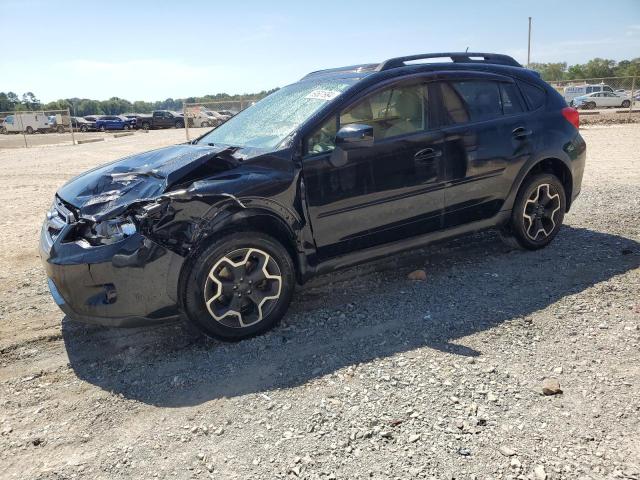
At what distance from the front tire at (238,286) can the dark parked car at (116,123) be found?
153ft

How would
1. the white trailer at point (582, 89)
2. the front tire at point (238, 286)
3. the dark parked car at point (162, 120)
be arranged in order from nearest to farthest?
the front tire at point (238, 286) → the white trailer at point (582, 89) → the dark parked car at point (162, 120)

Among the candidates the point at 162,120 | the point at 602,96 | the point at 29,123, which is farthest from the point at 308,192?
the point at 29,123

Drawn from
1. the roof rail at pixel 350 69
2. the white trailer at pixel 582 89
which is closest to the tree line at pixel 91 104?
the white trailer at pixel 582 89

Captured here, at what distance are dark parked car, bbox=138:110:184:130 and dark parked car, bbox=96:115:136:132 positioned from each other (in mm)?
1116

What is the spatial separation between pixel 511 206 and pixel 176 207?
325 cm

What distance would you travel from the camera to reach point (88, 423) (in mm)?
2861

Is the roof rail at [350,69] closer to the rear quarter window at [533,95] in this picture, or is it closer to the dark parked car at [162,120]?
the rear quarter window at [533,95]

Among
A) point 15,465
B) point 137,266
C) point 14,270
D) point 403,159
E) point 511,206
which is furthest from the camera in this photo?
point 14,270

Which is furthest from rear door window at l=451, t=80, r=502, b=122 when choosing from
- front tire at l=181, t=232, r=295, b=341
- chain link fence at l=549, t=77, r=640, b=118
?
chain link fence at l=549, t=77, r=640, b=118

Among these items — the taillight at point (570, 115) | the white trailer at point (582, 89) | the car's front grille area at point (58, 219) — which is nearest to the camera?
the car's front grille area at point (58, 219)

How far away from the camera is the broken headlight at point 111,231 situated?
329cm

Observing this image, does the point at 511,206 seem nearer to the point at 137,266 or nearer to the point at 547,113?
the point at 547,113

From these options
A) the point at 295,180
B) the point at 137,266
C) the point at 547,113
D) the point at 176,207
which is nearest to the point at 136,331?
the point at 137,266

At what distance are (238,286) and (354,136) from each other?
1.36 meters
